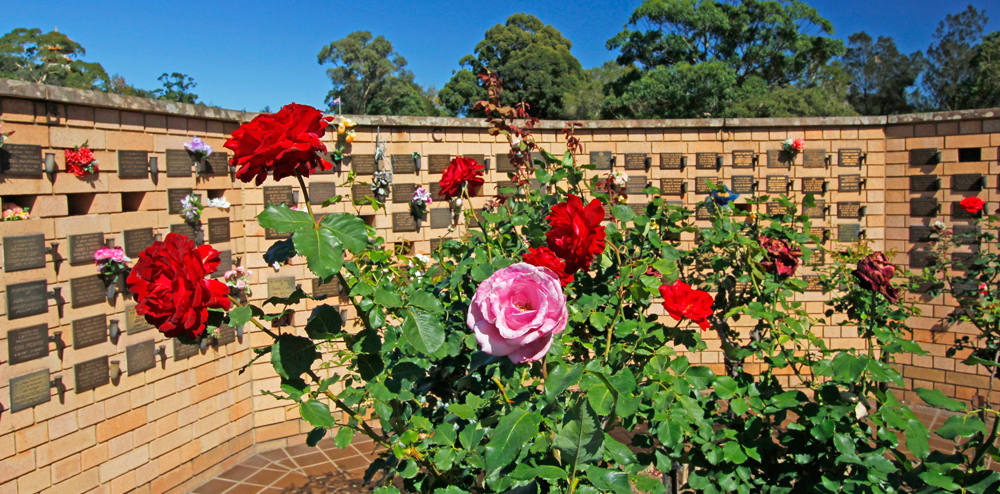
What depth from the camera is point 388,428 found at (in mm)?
1772

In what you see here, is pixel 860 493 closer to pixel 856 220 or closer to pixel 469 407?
pixel 469 407

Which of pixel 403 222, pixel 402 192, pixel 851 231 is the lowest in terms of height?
pixel 851 231

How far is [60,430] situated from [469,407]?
3127 millimetres

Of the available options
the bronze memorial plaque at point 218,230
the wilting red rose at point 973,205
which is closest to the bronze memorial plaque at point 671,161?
the wilting red rose at point 973,205

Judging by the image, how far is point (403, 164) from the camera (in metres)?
5.02

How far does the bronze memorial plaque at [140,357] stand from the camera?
3734mm

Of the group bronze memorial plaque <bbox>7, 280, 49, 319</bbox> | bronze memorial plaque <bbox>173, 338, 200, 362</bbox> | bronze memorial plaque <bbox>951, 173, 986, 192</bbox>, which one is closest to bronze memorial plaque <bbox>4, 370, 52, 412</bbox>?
bronze memorial plaque <bbox>7, 280, 49, 319</bbox>

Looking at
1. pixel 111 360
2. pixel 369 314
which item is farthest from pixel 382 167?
pixel 369 314

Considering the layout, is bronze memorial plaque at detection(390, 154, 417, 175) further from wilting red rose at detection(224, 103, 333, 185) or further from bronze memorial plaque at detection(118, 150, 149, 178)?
wilting red rose at detection(224, 103, 333, 185)

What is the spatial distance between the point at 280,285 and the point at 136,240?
112cm

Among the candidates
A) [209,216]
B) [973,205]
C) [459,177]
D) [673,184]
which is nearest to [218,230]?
[209,216]

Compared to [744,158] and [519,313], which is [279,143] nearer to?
[519,313]

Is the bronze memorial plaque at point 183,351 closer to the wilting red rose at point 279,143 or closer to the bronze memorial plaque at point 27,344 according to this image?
the bronze memorial plaque at point 27,344

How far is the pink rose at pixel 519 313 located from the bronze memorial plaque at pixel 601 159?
468cm
